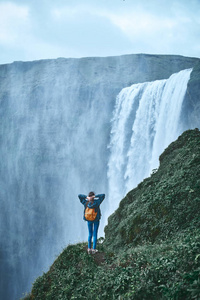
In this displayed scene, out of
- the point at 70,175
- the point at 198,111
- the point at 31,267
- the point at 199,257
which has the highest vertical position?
the point at 70,175

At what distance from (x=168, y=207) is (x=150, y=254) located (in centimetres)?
233

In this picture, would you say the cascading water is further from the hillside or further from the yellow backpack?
the yellow backpack

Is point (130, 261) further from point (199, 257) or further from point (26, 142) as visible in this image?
point (26, 142)

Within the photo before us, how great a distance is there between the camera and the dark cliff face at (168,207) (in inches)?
245

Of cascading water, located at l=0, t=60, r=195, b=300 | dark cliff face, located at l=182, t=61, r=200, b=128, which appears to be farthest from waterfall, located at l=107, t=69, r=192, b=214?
dark cliff face, located at l=182, t=61, r=200, b=128

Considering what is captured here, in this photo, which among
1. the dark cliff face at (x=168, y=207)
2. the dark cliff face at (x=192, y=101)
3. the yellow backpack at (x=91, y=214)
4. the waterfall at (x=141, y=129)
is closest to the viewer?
the yellow backpack at (x=91, y=214)

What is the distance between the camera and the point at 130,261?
4.61 m

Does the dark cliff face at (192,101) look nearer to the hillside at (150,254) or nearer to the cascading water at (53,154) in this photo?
the cascading water at (53,154)

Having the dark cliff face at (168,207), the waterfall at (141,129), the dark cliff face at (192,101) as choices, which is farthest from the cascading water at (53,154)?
the dark cliff face at (168,207)

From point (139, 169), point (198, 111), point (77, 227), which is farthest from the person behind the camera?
point (77, 227)

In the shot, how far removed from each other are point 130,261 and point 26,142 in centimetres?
3428

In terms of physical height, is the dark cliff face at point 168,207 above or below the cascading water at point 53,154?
below

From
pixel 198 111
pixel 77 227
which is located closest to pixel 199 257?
pixel 198 111

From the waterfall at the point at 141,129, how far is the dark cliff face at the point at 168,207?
565 inches
